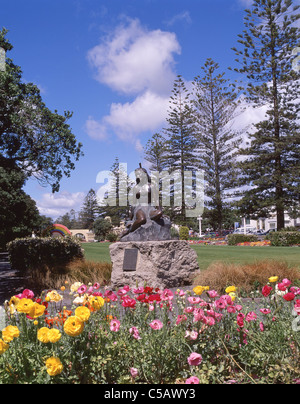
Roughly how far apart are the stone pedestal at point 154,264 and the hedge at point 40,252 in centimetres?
447

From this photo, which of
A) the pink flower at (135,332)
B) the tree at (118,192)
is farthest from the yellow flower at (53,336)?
the tree at (118,192)

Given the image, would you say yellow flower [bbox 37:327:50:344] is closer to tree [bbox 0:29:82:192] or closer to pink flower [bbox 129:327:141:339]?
pink flower [bbox 129:327:141:339]

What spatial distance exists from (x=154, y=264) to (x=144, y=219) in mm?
1139

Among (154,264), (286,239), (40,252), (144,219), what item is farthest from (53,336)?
(286,239)

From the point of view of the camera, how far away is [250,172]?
25.0 meters

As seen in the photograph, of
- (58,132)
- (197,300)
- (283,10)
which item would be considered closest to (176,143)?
(283,10)

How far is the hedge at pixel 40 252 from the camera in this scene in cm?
1141

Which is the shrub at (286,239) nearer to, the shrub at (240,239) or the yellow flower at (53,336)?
the shrub at (240,239)

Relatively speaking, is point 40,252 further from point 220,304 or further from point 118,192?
point 118,192

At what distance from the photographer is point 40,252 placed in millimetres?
11453

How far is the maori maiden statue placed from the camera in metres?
7.45

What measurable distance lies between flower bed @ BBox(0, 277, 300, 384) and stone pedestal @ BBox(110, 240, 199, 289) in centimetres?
397

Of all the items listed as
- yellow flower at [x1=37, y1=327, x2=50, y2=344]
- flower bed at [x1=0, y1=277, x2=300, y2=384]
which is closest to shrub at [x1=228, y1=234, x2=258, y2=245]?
flower bed at [x1=0, y1=277, x2=300, y2=384]
